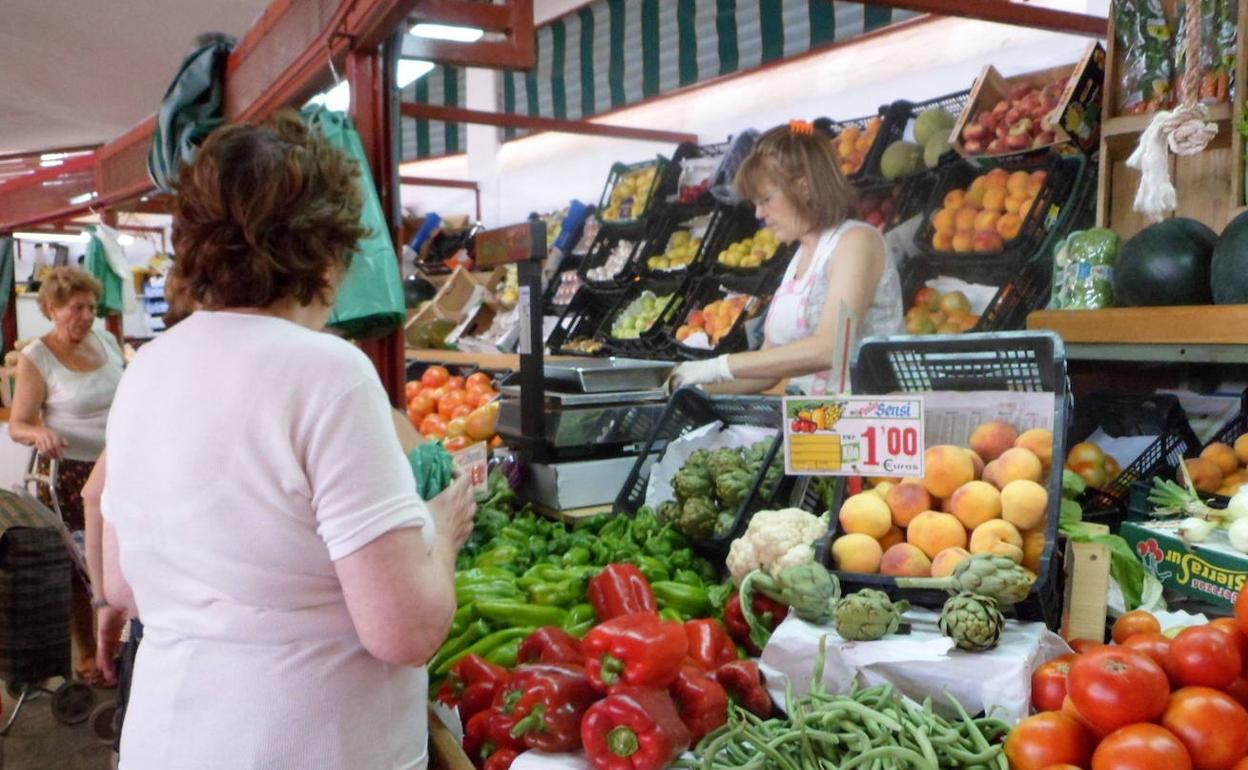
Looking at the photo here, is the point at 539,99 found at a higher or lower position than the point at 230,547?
higher

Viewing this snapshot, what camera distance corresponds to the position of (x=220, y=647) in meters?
1.34

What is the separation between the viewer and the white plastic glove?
3.10 m

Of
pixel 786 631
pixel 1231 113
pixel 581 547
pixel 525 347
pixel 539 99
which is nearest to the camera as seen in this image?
pixel 786 631

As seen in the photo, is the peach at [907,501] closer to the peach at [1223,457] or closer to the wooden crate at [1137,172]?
the peach at [1223,457]

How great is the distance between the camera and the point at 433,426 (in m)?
4.64

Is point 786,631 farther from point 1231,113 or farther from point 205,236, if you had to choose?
point 1231,113

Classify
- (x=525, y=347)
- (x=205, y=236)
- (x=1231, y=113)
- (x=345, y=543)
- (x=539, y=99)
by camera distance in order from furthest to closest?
(x=539, y=99) → (x=1231, y=113) → (x=525, y=347) → (x=205, y=236) → (x=345, y=543)

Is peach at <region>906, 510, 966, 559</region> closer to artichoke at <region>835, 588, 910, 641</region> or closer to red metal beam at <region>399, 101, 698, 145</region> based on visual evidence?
artichoke at <region>835, 588, 910, 641</region>

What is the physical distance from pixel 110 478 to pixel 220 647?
13.1 inches

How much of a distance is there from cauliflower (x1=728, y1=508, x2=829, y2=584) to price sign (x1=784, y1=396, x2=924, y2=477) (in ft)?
0.56

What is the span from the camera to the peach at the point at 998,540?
1639 millimetres

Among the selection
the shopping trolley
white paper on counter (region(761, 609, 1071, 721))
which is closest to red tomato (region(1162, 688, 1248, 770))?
white paper on counter (region(761, 609, 1071, 721))

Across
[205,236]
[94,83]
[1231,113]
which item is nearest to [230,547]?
[205,236]

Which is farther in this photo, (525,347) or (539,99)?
(539,99)
